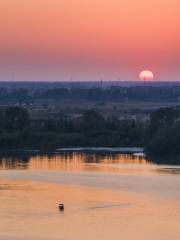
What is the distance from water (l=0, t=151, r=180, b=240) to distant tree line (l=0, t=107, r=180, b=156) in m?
2.73

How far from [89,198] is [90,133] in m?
17.5

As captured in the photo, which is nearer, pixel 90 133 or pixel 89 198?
pixel 89 198

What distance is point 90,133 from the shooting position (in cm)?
3831

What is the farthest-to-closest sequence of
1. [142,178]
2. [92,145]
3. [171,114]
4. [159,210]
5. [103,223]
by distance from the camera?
[171,114]
[92,145]
[142,178]
[159,210]
[103,223]

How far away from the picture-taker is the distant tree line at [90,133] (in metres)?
33.4

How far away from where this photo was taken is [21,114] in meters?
40.2

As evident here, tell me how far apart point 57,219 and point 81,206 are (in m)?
1.59

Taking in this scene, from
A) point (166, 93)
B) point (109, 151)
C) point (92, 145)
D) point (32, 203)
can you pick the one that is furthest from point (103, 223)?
point (166, 93)

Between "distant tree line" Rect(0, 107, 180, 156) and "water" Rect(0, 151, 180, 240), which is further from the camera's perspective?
"distant tree line" Rect(0, 107, 180, 156)

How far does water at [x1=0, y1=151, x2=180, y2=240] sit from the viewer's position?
17.0m

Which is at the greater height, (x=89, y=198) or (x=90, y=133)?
(x=90, y=133)

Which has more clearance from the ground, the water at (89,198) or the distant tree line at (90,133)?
the distant tree line at (90,133)

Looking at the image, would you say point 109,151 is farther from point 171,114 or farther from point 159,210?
point 159,210

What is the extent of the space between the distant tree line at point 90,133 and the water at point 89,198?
108 inches
